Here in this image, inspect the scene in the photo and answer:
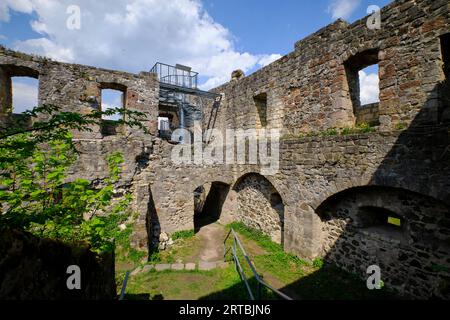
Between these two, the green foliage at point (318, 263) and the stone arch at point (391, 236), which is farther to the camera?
the green foliage at point (318, 263)

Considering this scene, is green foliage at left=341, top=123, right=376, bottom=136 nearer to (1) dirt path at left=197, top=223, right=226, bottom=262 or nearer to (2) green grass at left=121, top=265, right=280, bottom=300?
(2) green grass at left=121, top=265, right=280, bottom=300

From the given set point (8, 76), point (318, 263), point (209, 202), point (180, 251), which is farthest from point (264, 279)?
point (8, 76)

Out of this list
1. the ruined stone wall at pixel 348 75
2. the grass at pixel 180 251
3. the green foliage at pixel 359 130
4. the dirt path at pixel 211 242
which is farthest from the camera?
the dirt path at pixel 211 242

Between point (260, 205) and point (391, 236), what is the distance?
4897 mm

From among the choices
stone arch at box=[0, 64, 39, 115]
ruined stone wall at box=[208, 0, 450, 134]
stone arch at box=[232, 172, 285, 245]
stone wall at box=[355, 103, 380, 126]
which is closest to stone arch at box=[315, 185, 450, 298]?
ruined stone wall at box=[208, 0, 450, 134]

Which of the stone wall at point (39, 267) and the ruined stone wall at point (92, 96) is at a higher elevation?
the ruined stone wall at point (92, 96)

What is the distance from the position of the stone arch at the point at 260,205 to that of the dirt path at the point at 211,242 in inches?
48.4

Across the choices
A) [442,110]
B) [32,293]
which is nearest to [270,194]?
[442,110]

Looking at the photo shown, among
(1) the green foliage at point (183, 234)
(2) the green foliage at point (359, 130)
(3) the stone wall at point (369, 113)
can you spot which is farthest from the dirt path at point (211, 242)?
(3) the stone wall at point (369, 113)

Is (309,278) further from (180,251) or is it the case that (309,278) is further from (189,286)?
(180,251)

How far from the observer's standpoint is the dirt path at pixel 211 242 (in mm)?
8284

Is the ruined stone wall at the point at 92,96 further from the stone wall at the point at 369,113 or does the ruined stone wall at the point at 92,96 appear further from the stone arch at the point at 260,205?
the stone wall at the point at 369,113

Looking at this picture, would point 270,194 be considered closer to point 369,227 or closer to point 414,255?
point 369,227

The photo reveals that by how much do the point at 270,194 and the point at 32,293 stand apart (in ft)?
26.9
